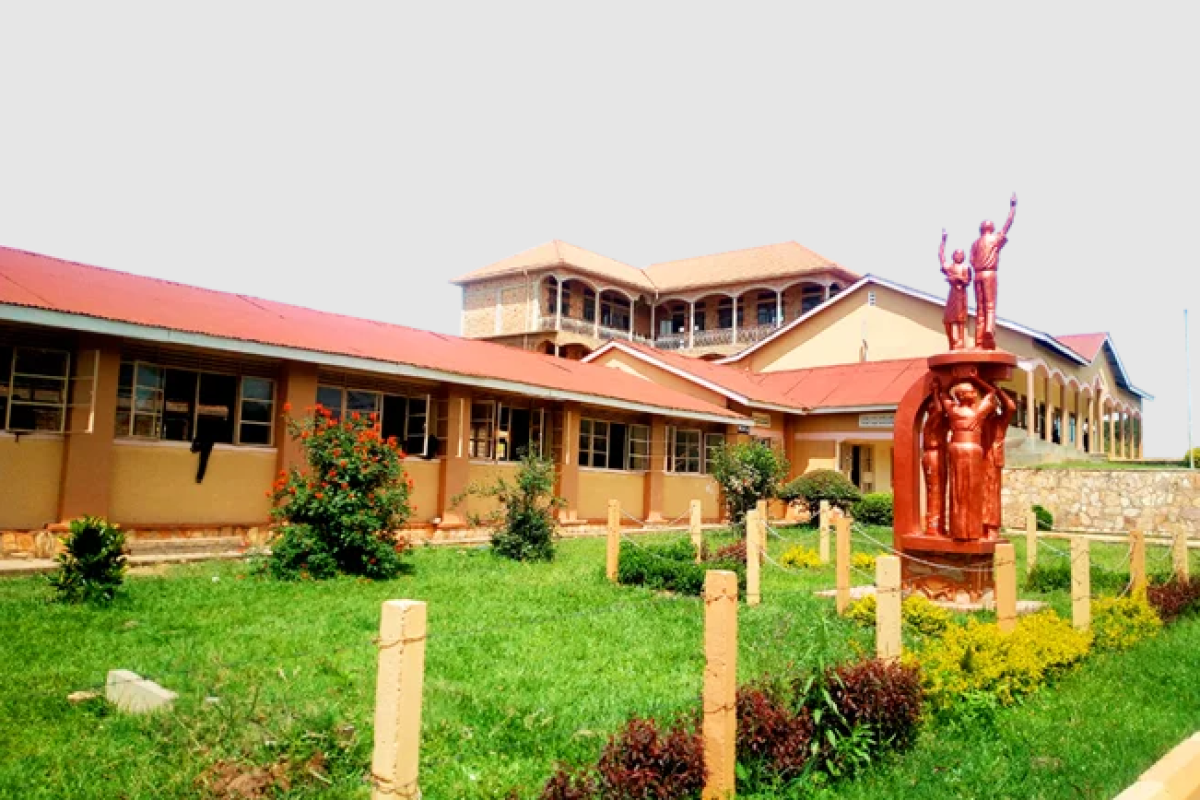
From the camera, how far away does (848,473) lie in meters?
26.1

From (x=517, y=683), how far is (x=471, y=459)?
10474 millimetres

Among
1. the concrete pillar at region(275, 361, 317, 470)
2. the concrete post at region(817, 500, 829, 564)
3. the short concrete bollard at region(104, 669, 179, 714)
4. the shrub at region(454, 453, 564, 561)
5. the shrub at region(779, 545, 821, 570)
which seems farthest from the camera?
the concrete post at region(817, 500, 829, 564)

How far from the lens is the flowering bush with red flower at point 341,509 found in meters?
11.2

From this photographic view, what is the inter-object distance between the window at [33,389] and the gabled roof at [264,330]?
2.77ft

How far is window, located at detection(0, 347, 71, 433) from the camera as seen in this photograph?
35.7 ft

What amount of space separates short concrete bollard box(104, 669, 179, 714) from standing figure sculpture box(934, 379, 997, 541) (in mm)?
8562

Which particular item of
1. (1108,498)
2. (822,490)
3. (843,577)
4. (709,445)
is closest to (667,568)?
(843,577)

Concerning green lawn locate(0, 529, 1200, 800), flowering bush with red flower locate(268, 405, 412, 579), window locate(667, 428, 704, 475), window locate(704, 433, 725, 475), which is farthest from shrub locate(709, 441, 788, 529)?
flowering bush with red flower locate(268, 405, 412, 579)

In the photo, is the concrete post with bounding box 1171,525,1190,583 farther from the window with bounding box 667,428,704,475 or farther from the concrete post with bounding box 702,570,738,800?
A: the window with bounding box 667,428,704,475

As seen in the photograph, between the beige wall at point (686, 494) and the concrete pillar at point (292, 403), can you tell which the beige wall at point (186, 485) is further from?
the beige wall at point (686, 494)

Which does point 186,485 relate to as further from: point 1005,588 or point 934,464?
point 1005,588

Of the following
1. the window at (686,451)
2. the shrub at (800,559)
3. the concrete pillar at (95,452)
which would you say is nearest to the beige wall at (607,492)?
the window at (686,451)

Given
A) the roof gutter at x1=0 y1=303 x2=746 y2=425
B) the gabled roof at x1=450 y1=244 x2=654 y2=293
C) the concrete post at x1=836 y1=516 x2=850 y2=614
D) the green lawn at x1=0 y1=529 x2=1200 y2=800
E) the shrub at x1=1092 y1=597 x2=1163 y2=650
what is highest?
the gabled roof at x1=450 y1=244 x2=654 y2=293

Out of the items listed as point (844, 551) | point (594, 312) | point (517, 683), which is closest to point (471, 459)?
point (844, 551)
